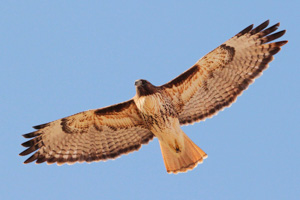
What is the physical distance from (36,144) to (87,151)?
113 centimetres

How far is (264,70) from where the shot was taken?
12.1 metres

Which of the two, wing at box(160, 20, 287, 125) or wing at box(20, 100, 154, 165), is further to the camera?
wing at box(20, 100, 154, 165)

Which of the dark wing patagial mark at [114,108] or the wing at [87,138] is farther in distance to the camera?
the wing at [87,138]

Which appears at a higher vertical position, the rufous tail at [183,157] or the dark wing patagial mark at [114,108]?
the dark wing patagial mark at [114,108]

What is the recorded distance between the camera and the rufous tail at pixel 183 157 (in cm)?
1223

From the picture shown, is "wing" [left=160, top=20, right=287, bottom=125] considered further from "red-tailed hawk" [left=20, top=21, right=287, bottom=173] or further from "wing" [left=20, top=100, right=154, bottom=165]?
"wing" [left=20, top=100, right=154, bottom=165]

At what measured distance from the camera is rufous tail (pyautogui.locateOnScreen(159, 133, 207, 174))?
1223 cm

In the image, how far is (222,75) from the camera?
12.4 m

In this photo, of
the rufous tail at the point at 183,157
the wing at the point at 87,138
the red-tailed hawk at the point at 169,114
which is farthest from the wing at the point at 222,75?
the wing at the point at 87,138

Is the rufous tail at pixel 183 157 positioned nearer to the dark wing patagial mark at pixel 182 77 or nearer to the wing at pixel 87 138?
the wing at pixel 87 138

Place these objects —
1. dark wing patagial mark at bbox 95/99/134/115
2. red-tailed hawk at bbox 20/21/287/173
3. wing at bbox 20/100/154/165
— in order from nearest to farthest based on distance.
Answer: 1. red-tailed hawk at bbox 20/21/287/173
2. dark wing patagial mark at bbox 95/99/134/115
3. wing at bbox 20/100/154/165

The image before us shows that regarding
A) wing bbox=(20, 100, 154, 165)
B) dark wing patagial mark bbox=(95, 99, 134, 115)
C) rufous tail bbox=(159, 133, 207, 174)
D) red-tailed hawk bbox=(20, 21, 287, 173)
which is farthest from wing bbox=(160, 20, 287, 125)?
wing bbox=(20, 100, 154, 165)

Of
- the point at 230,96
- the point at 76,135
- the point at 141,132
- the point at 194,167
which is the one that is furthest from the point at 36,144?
the point at 230,96

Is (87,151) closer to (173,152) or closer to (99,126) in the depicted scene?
(99,126)
